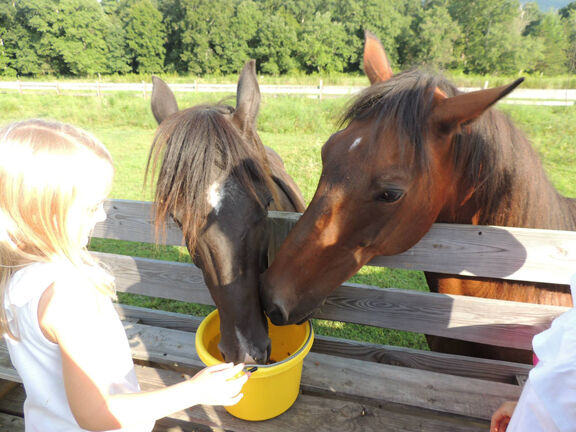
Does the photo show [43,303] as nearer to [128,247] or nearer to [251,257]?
[251,257]

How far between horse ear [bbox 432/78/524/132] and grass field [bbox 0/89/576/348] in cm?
61

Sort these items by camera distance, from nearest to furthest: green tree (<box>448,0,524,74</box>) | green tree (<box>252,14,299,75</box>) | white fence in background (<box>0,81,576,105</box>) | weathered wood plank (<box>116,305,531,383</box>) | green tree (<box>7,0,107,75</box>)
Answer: weathered wood plank (<box>116,305,531,383</box>) → white fence in background (<box>0,81,576,105</box>) → green tree (<box>448,0,524,74</box>) → green tree (<box>7,0,107,75</box>) → green tree (<box>252,14,299,75</box>)

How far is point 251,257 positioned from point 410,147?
37.8 inches

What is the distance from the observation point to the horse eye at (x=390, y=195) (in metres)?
1.48

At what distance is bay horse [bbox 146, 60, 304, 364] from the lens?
5.56 feet

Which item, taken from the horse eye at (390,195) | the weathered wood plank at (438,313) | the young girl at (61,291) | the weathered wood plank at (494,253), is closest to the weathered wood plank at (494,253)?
the weathered wood plank at (494,253)

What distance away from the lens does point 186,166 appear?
1.72 m

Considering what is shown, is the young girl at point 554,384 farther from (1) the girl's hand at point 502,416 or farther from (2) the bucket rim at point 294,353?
(2) the bucket rim at point 294,353

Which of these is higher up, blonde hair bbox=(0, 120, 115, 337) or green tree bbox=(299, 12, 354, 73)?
green tree bbox=(299, 12, 354, 73)

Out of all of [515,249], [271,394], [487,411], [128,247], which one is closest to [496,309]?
[515,249]

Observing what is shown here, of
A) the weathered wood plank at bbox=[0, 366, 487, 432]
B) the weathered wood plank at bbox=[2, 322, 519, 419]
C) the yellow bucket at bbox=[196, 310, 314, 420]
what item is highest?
the yellow bucket at bbox=[196, 310, 314, 420]

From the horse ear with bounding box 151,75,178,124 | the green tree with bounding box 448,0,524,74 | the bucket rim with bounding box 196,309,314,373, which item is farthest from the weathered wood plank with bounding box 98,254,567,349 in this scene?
the green tree with bounding box 448,0,524,74

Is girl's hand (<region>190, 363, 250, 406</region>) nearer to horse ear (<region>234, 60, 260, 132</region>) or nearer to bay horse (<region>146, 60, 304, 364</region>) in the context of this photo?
bay horse (<region>146, 60, 304, 364</region>)

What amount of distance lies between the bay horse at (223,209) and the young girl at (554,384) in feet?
3.93
